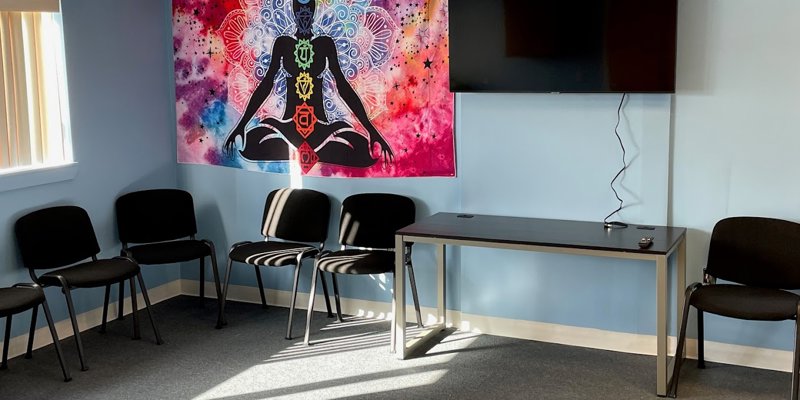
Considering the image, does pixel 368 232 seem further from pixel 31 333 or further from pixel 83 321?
pixel 31 333

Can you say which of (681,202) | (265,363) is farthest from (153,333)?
(681,202)

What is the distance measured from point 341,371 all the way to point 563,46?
1.91 m

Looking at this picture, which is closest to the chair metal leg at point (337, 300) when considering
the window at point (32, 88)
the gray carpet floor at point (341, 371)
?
the gray carpet floor at point (341, 371)

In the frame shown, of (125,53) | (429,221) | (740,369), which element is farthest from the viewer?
(125,53)

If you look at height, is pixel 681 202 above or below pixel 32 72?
below

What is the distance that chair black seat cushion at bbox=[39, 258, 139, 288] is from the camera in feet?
13.8

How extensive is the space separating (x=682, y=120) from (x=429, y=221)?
1.35m

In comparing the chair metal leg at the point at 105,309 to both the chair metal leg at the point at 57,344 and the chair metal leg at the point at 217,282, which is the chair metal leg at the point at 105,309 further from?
the chair metal leg at the point at 57,344

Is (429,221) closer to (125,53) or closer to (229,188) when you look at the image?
(229,188)

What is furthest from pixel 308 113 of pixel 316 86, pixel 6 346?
pixel 6 346

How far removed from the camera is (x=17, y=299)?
387 centimetres

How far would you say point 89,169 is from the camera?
4.83 meters

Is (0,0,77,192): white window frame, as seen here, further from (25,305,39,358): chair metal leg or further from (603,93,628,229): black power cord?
(603,93,628,229): black power cord

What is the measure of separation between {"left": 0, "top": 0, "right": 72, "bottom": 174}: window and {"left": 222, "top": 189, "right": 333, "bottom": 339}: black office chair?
3.70 feet
